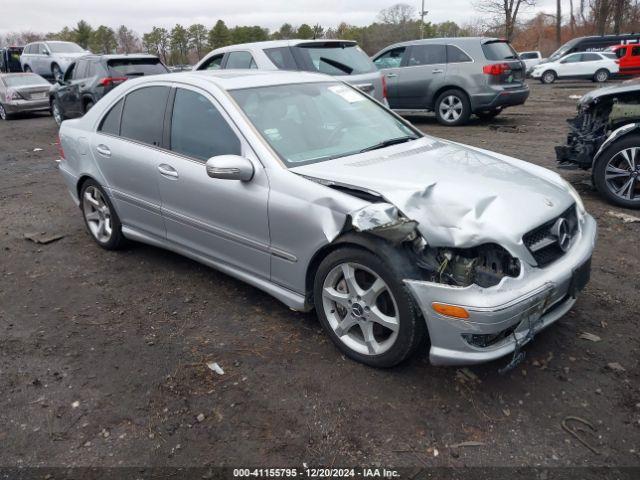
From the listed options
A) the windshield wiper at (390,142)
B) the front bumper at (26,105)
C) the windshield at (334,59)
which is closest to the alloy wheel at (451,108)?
the windshield at (334,59)

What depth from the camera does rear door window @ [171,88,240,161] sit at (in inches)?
140

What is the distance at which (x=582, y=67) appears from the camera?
2578 centimetres

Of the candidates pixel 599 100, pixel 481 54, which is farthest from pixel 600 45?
pixel 599 100

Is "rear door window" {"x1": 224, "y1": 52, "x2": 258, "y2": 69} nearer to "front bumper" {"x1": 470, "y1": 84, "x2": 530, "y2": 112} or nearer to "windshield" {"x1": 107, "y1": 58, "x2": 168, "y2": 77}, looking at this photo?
"windshield" {"x1": 107, "y1": 58, "x2": 168, "y2": 77}

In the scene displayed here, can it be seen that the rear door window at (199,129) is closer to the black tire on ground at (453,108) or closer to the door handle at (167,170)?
the door handle at (167,170)

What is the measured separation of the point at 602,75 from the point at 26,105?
24737mm

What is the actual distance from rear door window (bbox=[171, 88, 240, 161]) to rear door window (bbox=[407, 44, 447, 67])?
8422 millimetres

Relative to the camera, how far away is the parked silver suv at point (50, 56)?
2136 cm

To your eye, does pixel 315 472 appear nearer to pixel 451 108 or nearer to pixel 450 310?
pixel 450 310

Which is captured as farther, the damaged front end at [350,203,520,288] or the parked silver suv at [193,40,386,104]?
the parked silver suv at [193,40,386,104]

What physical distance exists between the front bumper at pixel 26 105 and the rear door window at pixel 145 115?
13.2m

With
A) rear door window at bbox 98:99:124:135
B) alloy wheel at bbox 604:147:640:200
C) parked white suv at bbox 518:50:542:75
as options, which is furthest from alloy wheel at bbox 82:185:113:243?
parked white suv at bbox 518:50:542:75

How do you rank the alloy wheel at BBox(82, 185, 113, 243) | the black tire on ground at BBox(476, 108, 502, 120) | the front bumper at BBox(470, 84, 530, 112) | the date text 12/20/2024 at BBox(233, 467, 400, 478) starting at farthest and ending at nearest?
the black tire on ground at BBox(476, 108, 502, 120) < the front bumper at BBox(470, 84, 530, 112) < the alloy wheel at BBox(82, 185, 113, 243) < the date text 12/20/2024 at BBox(233, 467, 400, 478)

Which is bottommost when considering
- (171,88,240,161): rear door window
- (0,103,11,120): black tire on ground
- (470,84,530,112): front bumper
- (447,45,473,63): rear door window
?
(171,88,240,161): rear door window
